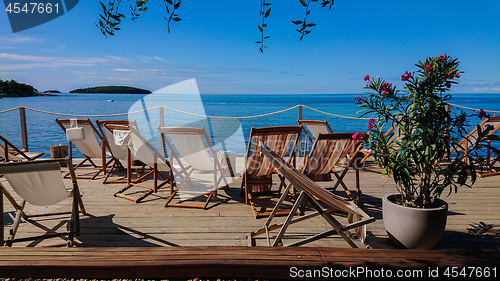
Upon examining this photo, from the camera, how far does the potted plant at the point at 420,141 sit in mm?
2244

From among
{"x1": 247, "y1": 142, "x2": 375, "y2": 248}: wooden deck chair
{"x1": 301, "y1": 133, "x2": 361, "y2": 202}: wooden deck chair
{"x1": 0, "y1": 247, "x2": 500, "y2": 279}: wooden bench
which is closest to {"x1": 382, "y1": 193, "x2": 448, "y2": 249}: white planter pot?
{"x1": 247, "y1": 142, "x2": 375, "y2": 248}: wooden deck chair

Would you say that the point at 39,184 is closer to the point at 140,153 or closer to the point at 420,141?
the point at 140,153

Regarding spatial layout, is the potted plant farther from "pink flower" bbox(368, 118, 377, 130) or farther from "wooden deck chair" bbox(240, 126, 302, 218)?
"wooden deck chair" bbox(240, 126, 302, 218)

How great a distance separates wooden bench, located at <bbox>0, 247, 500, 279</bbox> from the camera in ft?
5.29

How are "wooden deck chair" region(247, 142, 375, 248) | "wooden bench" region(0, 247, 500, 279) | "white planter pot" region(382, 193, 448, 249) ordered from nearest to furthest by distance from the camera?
1. "wooden bench" region(0, 247, 500, 279)
2. "wooden deck chair" region(247, 142, 375, 248)
3. "white planter pot" region(382, 193, 448, 249)

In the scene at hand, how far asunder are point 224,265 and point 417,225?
5.40 feet

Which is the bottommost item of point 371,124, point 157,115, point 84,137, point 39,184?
point 39,184

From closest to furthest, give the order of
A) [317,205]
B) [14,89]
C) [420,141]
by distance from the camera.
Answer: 1. [317,205]
2. [420,141]
3. [14,89]

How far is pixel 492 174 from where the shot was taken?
16.2 ft

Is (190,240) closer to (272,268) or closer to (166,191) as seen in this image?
(272,268)

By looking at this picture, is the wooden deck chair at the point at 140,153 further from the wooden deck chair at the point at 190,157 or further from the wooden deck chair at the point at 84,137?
the wooden deck chair at the point at 84,137

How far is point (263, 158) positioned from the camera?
3373 millimetres

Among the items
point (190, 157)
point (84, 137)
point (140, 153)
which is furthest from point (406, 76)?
point (84, 137)

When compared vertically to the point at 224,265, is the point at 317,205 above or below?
above
